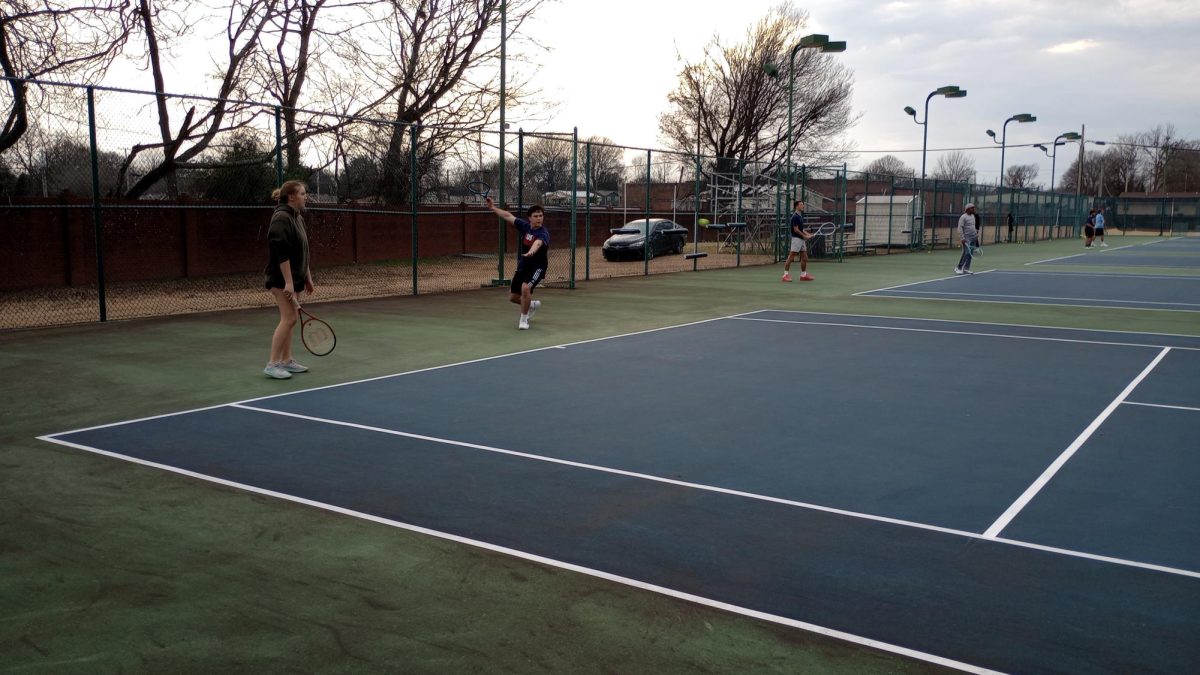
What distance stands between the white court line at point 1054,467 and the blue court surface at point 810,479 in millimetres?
22

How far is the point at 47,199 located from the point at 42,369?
917cm

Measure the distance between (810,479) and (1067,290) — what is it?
16.6m

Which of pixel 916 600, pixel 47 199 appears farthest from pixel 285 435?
pixel 47 199

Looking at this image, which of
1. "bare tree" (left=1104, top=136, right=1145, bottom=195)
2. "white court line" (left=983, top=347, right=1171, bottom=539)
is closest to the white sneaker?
"white court line" (left=983, top=347, right=1171, bottom=539)

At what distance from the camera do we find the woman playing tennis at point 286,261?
8281 millimetres

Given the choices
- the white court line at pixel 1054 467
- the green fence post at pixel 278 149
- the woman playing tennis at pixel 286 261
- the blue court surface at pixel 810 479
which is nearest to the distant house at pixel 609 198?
the green fence post at pixel 278 149

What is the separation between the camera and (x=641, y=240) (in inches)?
1177

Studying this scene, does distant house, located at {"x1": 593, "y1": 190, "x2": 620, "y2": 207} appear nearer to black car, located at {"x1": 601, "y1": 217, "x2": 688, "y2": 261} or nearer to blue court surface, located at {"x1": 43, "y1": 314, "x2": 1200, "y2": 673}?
black car, located at {"x1": 601, "y1": 217, "x2": 688, "y2": 261}

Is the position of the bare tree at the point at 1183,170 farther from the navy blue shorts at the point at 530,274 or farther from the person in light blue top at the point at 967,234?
the navy blue shorts at the point at 530,274

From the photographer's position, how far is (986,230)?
175 feet

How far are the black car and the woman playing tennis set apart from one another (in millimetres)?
20017

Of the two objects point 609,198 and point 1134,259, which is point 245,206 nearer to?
point 609,198

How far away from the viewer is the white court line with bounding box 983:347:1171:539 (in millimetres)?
4969

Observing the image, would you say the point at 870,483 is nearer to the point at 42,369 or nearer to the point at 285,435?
the point at 285,435
